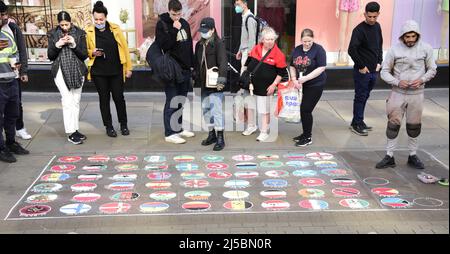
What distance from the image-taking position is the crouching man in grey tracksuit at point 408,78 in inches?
239

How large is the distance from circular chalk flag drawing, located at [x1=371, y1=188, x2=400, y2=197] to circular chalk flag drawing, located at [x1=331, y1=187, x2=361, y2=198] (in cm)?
19

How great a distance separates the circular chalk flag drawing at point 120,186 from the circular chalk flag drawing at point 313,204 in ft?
6.04

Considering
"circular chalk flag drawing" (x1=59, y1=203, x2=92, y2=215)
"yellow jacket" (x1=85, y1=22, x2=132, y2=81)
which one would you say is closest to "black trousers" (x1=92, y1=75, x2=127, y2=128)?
"yellow jacket" (x1=85, y1=22, x2=132, y2=81)

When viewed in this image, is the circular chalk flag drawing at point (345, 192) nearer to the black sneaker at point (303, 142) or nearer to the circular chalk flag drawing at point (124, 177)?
the black sneaker at point (303, 142)

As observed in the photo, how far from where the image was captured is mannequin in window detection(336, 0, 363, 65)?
10.1 metres

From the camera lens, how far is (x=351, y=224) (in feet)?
16.7

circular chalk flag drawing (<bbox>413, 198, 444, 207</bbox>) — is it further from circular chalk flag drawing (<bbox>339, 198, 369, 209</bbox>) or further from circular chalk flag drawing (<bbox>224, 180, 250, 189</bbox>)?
circular chalk flag drawing (<bbox>224, 180, 250, 189</bbox>)

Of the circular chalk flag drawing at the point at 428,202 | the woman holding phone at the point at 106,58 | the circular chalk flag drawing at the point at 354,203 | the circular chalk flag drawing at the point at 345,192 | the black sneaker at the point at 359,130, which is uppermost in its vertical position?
the woman holding phone at the point at 106,58

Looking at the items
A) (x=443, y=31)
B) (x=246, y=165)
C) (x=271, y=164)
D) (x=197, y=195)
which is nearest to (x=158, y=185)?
(x=197, y=195)

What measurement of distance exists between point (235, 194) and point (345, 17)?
5.68 meters

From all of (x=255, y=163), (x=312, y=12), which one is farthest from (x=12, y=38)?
(x=312, y=12)

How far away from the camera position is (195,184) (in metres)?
6.02

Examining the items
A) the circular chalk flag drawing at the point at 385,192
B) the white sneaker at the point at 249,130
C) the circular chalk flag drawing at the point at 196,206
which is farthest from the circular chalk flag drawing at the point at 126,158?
the circular chalk flag drawing at the point at 385,192

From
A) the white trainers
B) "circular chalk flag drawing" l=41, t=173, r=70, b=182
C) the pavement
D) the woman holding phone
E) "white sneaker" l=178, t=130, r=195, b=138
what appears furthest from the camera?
"white sneaker" l=178, t=130, r=195, b=138
